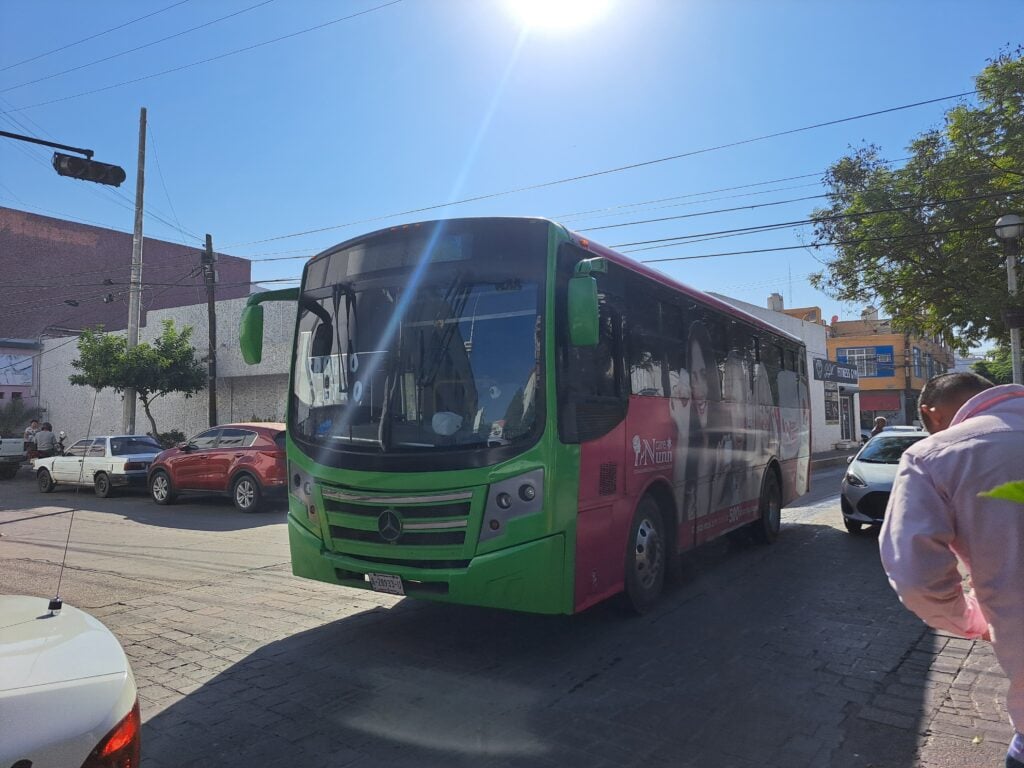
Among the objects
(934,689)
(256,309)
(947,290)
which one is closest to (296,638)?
(256,309)

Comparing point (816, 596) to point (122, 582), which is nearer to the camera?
point (816, 596)

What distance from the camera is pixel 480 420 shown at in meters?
5.02

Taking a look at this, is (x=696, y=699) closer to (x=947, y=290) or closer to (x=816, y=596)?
(x=816, y=596)

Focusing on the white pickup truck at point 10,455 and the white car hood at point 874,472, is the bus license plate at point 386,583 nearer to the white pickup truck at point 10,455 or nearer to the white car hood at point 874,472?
the white car hood at point 874,472

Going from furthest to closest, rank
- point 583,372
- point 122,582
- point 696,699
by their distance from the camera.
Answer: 1. point 122,582
2. point 583,372
3. point 696,699

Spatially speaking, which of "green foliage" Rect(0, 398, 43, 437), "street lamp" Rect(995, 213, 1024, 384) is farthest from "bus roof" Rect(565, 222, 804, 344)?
"green foliage" Rect(0, 398, 43, 437)

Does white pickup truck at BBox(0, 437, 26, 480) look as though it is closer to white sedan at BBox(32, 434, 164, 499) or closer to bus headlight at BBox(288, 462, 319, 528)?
white sedan at BBox(32, 434, 164, 499)

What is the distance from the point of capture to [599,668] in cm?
489

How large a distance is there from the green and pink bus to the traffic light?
23.8 ft

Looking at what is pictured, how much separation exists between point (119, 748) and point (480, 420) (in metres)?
3.25

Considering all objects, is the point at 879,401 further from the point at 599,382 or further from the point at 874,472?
the point at 599,382

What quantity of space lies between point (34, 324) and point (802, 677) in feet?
163

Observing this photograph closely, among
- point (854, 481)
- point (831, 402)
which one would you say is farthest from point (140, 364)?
point (831, 402)

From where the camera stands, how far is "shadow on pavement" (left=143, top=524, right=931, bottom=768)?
146 inches
